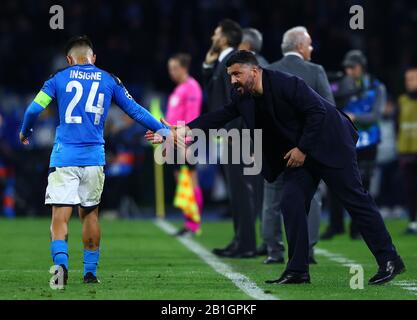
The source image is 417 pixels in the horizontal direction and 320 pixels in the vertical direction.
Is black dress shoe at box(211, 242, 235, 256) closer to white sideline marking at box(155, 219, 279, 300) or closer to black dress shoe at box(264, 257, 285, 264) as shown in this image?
white sideline marking at box(155, 219, 279, 300)

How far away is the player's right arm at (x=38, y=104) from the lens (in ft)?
31.3

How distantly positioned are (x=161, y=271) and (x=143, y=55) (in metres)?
14.7

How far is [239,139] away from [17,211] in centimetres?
997

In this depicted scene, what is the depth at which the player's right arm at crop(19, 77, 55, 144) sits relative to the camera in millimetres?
9547

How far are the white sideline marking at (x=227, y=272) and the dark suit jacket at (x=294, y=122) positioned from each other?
921 mm

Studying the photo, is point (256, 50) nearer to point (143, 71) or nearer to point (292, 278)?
point (292, 278)

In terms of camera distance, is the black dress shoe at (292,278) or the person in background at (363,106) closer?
the black dress shoe at (292,278)

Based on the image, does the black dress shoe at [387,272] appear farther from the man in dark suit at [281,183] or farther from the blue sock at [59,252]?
the blue sock at [59,252]

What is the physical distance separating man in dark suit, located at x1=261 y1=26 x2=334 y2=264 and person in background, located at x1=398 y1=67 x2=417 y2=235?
5.13 meters

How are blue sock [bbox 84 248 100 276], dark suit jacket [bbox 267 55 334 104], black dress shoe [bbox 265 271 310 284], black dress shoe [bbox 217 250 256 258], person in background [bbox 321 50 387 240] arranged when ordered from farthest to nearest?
person in background [bbox 321 50 387 240] → black dress shoe [bbox 217 250 256 258] → dark suit jacket [bbox 267 55 334 104] → blue sock [bbox 84 248 100 276] → black dress shoe [bbox 265 271 310 284]

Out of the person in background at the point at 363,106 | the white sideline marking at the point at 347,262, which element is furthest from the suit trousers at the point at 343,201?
the person in background at the point at 363,106

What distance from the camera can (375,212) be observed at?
32.6ft

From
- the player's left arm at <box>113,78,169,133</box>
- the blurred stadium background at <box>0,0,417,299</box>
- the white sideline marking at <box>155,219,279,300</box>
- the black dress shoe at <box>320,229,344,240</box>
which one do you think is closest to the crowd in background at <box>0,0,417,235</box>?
the blurred stadium background at <box>0,0,417,299</box>
